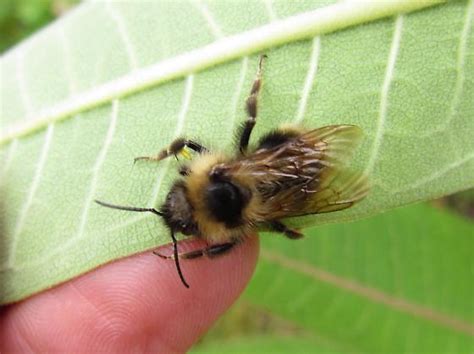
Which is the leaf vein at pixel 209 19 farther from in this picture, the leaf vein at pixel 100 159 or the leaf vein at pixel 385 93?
the leaf vein at pixel 385 93

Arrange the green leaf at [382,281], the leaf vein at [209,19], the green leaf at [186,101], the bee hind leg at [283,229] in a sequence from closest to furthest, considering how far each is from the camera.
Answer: the green leaf at [186,101]
the leaf vein at [209,19]
the bee hind leg at [283,229]
the green leaf at [382,281]

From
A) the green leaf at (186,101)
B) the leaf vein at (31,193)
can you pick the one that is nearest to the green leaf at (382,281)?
the green leaf at (186,101)

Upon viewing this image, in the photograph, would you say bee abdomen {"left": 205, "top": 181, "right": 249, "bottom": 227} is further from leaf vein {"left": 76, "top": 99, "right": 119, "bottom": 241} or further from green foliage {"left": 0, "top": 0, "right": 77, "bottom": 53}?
green foliage {"left": 0, "top": 0, "right": 77, "bottom": 53}

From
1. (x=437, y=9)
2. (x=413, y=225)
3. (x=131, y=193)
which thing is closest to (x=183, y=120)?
(x=131, y=193)

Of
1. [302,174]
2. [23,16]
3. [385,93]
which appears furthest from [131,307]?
[23,16]

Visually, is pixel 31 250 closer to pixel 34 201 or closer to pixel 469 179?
pixel 34 201

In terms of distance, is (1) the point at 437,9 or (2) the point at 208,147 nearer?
(1) the point at 437,9
